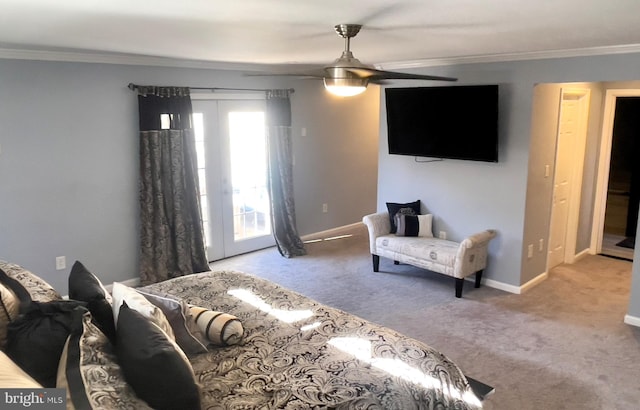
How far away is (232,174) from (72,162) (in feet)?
6.20

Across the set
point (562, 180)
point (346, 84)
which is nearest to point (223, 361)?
point (346, 84)

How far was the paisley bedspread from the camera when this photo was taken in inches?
79.5

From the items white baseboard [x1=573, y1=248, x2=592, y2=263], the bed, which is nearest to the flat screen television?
white baseboard [x1=573, y1=248, x2=592, y2=263]

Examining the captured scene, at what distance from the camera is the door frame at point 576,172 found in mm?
5555

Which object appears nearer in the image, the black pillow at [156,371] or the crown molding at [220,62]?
the black pillow at [156,371]

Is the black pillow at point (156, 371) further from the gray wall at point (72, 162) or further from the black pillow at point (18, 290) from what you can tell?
the gray wall at point (72, 162)

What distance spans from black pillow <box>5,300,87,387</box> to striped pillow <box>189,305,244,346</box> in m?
0.62

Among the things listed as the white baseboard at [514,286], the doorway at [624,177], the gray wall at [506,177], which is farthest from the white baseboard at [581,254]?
the gray wall at [506,177]

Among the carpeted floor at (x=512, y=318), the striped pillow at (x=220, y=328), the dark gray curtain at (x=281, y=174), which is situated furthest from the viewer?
the dark gray curtain at (x=281, y=174)

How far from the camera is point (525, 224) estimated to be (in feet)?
16.2

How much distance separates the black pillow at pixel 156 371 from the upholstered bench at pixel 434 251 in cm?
349

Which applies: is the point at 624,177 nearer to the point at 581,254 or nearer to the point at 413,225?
the point at 581,254

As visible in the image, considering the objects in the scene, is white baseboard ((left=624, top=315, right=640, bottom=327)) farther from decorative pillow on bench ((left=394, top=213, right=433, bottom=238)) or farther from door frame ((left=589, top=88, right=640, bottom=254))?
door frame ((left=589, top=88, right=640, bottom=254))

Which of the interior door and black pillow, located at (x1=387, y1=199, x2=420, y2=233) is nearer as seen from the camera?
the interior door
